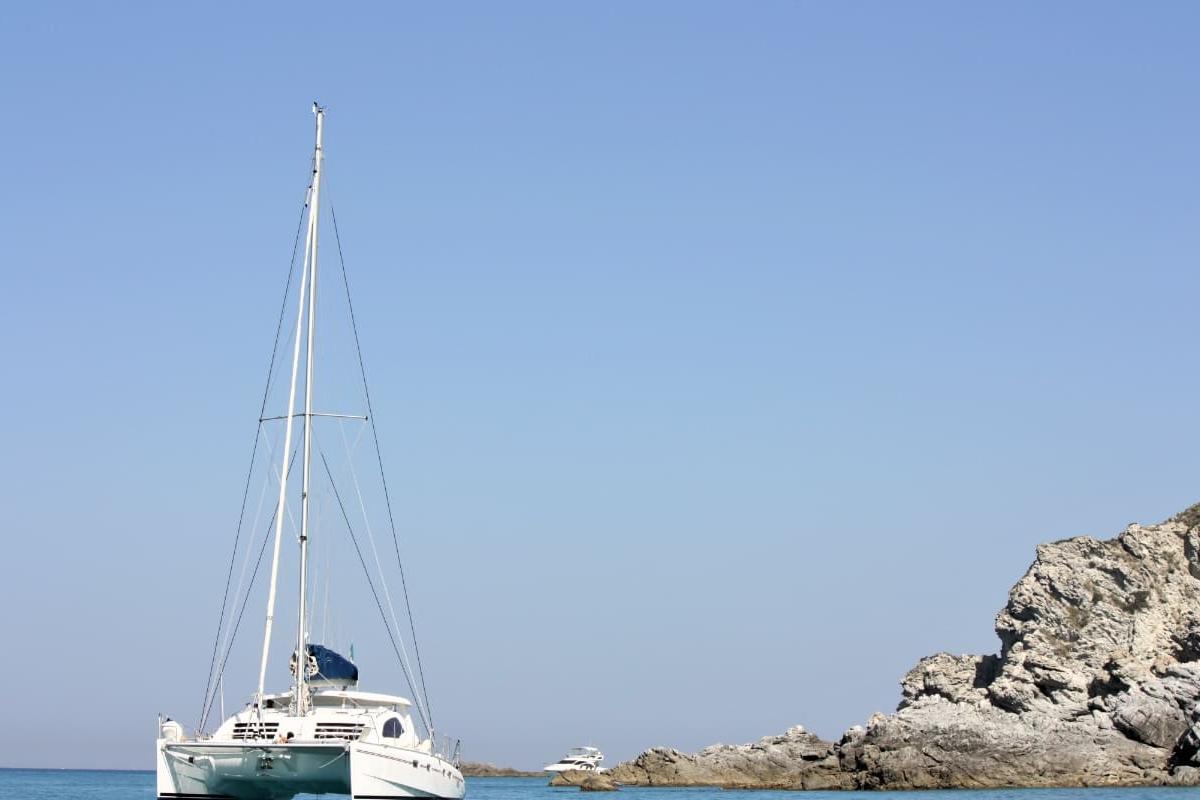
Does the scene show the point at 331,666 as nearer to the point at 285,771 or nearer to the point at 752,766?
the point at 285,771

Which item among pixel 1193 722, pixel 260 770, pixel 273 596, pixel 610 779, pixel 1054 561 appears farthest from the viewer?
pixel 610 779

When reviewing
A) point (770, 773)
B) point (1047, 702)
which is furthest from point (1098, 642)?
point (770, 773)

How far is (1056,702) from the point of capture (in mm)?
80562

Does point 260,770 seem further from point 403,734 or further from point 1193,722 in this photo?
point 1193,722

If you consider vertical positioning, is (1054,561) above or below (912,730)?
above

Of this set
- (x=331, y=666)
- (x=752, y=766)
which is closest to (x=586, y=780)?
(x=752, y=766)

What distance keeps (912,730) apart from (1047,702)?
7.27 meters

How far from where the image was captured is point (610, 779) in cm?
9838

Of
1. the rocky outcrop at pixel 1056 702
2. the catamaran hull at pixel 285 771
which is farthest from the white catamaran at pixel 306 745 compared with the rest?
the rocky outcrop at pixel 1056 702

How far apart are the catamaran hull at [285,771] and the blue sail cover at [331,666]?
3554mm

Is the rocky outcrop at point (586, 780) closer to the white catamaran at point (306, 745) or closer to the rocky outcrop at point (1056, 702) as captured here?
the rocky outcrop at point (1056, 702)

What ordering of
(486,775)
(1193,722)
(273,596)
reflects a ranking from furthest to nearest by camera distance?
(486,775) → (1193,722) → (273,596)

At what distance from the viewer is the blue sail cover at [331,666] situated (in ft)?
127

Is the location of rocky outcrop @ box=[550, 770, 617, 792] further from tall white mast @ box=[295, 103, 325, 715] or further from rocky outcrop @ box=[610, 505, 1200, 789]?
tall white mast @ box=[295, 103, 325, 715]
